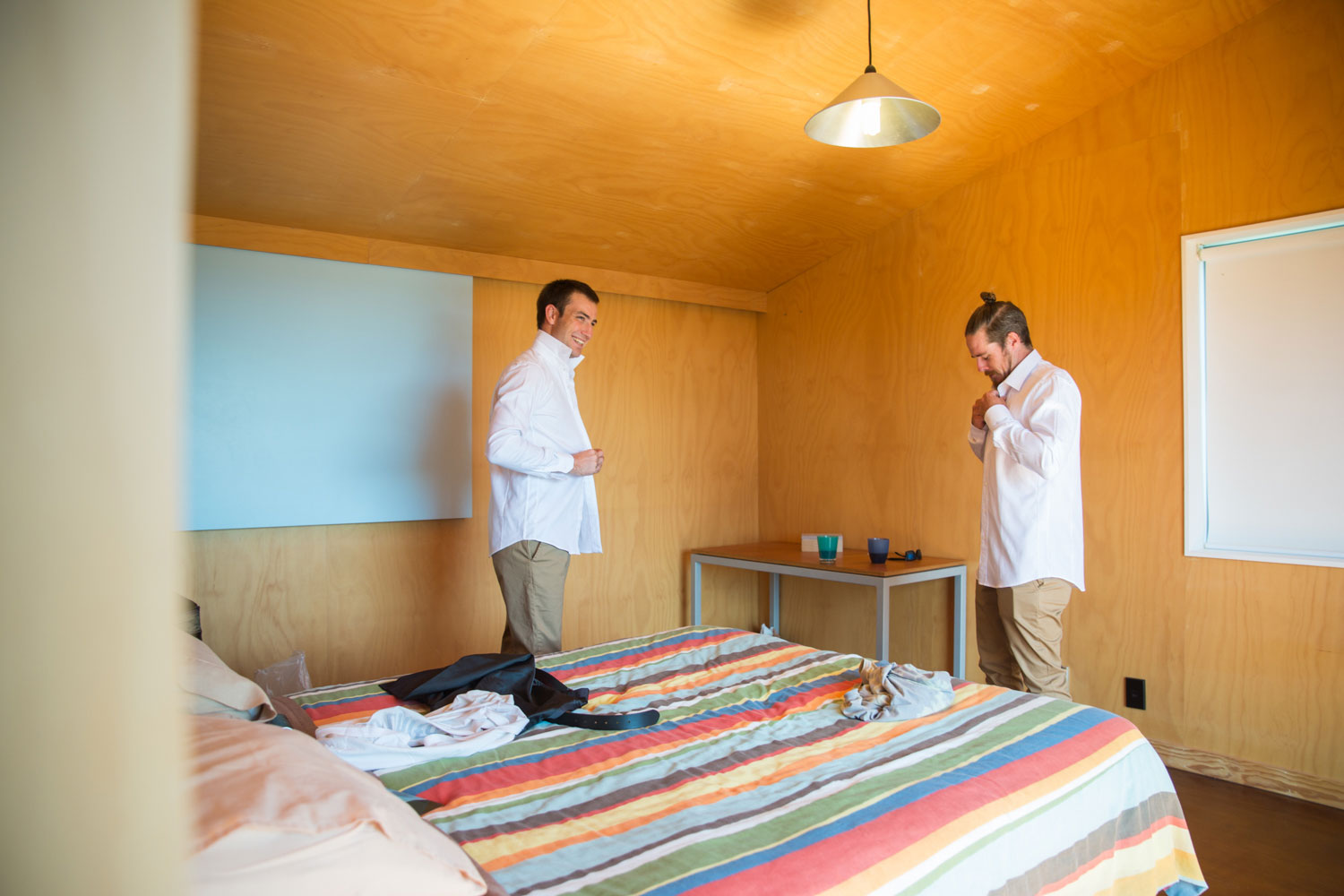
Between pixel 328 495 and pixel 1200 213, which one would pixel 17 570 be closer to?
pixel 328 495

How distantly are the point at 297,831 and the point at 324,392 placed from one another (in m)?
2.56

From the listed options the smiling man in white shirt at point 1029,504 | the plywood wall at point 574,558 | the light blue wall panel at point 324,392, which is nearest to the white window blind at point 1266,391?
the smiling man in white shirt at point 1029,504

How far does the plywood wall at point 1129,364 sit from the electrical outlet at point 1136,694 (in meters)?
0.03

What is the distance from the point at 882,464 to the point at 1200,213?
155cm

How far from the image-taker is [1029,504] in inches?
88.8

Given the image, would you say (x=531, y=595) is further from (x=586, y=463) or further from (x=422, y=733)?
(x=422, y=733)

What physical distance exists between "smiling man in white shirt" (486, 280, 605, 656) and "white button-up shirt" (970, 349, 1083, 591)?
1.16 meters

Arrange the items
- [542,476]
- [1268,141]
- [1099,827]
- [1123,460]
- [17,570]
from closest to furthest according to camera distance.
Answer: [17,570], [1099,827], [542,476], [1268,141], [1123,460]

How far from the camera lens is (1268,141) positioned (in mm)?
2625

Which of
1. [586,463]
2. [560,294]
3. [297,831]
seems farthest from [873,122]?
[297,831]

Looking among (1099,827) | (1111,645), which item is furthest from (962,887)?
(1111,645)

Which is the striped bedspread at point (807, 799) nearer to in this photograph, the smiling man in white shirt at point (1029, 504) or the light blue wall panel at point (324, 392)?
the smiling man in white shirt at point (1029, 504)

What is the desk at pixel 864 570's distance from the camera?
9.87ft

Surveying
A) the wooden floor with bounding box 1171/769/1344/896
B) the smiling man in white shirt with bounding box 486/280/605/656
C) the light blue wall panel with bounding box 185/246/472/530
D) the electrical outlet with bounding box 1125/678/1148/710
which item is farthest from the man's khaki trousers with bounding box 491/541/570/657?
the electrical outlet with bounding box 1125/678/1148/710
